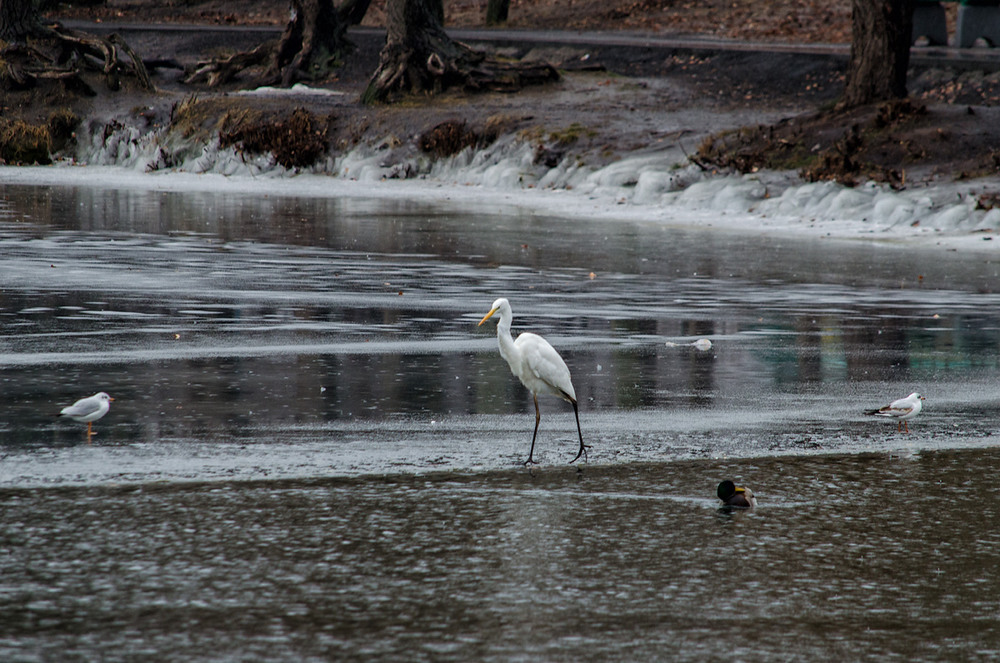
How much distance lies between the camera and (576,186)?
25.8m

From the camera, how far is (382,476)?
23.0 ft

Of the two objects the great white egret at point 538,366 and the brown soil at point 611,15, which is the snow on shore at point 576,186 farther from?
the brown soil at point 611,15

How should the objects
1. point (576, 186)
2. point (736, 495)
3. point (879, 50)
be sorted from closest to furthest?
point (736, 495)
point (879, 50)
point (576, 186)

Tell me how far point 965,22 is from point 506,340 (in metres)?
28.2

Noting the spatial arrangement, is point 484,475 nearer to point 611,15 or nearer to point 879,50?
point 879,50

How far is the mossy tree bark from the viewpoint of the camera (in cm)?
3250

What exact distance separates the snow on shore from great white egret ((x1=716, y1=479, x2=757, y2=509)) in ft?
42.1

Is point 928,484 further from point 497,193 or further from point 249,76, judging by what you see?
point 249,76

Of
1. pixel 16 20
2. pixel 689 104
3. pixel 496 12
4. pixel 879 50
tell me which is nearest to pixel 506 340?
pixel 879 50

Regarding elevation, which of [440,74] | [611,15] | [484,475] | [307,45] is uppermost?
[611,15]

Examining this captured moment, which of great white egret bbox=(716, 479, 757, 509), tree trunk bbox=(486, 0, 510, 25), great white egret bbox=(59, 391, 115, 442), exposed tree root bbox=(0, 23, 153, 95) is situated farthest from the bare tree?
great white egret bbox=(716, 479, 757, 509)

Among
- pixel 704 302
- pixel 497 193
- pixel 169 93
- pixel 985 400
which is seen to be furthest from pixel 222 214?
pixel 985 400

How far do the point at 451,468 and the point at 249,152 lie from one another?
25332 millimetres

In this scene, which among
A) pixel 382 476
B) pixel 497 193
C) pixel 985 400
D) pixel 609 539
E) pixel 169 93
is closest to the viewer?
pixel 609 539
